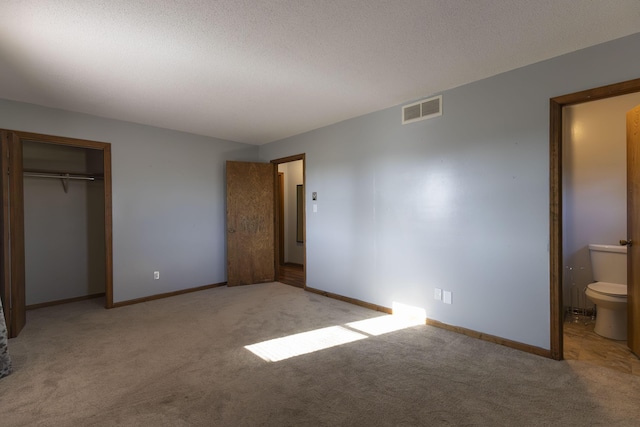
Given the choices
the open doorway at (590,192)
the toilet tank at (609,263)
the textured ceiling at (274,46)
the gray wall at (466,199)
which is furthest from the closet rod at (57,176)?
the toilet tank at (609,263)

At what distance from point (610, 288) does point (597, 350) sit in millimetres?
713

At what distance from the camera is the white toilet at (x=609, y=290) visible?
2801 millimetres

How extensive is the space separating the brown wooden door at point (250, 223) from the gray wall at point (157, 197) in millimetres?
209

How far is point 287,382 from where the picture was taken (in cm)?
214

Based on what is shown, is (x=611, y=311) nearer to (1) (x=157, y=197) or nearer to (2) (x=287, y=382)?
(2) (x=287, y=382)

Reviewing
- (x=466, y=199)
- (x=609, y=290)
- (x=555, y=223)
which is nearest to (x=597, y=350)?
(x=609, y=290)

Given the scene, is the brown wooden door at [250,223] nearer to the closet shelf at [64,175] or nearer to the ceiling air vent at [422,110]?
the closet shelf at [64,175]

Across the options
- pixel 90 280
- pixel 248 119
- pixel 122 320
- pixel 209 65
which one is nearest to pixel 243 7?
pixel 209 65

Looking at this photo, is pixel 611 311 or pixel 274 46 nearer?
pixel 274 46

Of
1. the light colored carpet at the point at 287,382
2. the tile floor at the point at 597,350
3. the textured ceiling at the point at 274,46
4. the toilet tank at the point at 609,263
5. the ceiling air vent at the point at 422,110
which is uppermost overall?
the textured ceiling at the point at 274,46

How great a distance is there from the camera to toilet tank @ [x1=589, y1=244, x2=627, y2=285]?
3127 mm

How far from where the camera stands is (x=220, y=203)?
5.08m

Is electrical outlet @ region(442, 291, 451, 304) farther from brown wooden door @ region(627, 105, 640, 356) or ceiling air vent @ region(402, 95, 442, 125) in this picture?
ceiling air vent @ region(402, 95, 442, 125)

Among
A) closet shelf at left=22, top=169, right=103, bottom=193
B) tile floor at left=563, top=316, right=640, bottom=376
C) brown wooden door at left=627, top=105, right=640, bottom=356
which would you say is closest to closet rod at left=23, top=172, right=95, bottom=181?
closet shelf at left=22, top=169, right=103, bottom=193
